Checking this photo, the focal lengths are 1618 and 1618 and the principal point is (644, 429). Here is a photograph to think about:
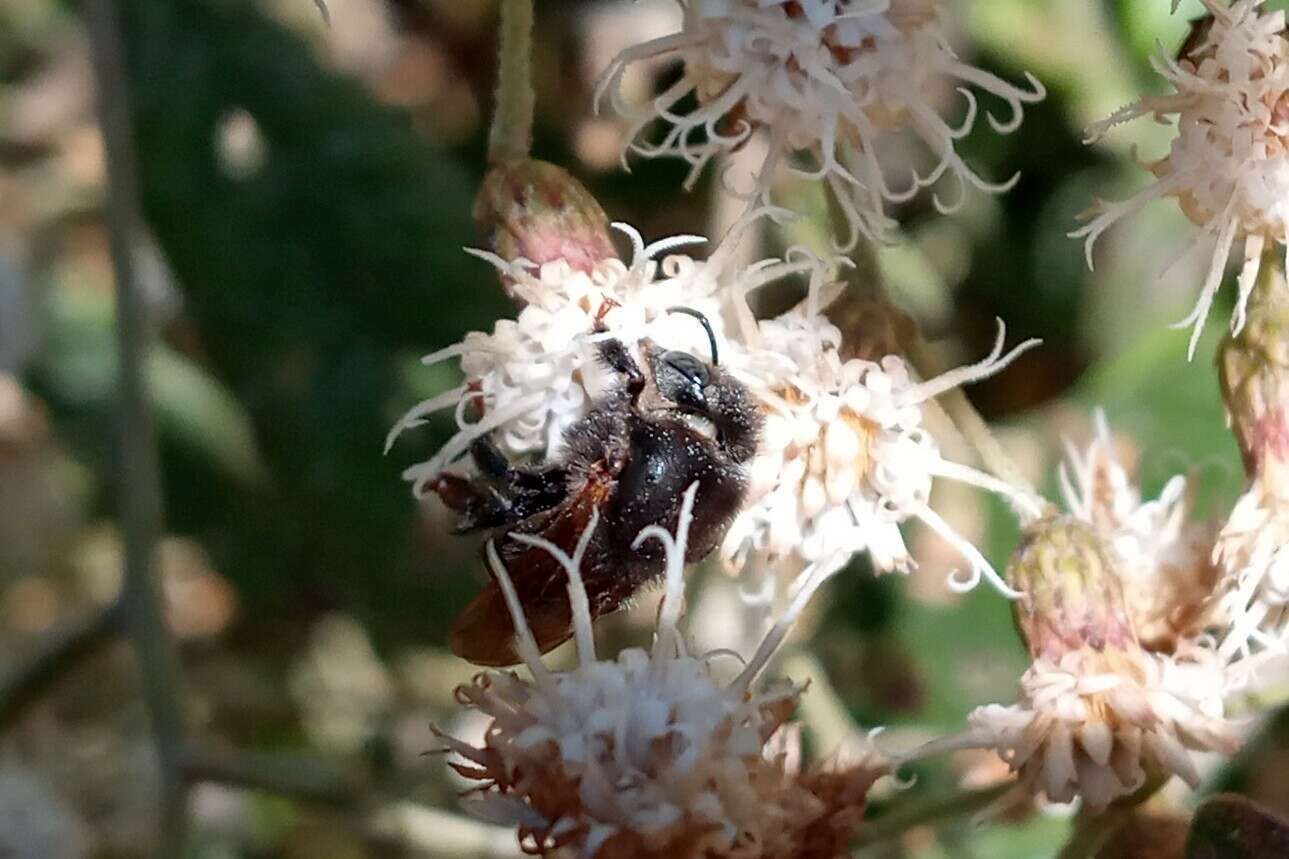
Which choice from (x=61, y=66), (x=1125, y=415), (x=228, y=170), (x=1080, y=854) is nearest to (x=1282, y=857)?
(x=1080, y=854)

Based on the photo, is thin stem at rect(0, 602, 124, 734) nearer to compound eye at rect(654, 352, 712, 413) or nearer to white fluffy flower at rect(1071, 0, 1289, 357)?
compound eye at rect(654, 352, 712, 413)

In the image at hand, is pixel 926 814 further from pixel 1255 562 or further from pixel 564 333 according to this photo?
pixel 564 333

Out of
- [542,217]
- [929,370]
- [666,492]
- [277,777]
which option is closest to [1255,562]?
[929,370]

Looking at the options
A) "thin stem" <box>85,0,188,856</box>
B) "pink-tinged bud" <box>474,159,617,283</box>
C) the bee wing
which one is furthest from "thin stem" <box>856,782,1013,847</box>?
"thin stem" <box>85,0,188,856</box>

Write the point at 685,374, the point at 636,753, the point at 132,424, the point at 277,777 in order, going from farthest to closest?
the point at 132,424 → the point at 277,777 → the point at 685,374 → the point at 636,753

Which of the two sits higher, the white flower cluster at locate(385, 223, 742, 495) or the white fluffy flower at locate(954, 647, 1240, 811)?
the white flower cluster at locate(385, 223, 742, 495)

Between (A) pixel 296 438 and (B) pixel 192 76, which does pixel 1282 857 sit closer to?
(A) pixel 296 438

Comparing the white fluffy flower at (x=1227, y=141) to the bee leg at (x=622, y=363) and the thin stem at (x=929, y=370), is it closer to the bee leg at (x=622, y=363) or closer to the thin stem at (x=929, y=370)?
the thin stem at (x=929, y=370)
